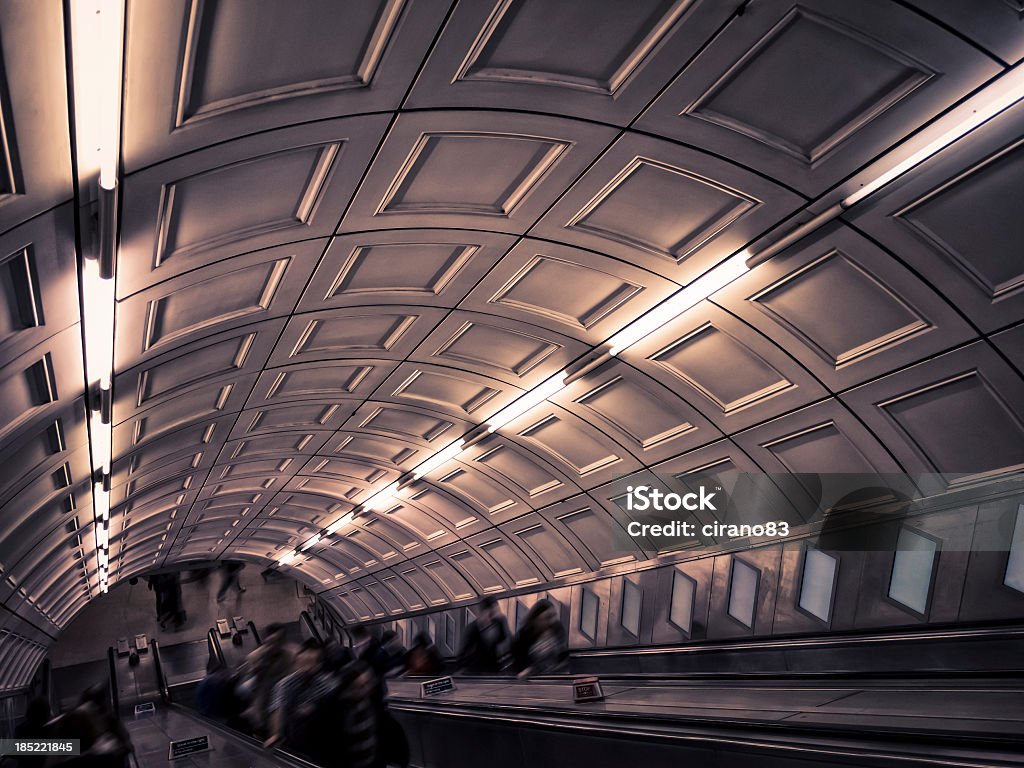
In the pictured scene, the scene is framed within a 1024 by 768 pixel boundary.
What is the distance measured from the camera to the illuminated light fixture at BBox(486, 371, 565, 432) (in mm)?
12773

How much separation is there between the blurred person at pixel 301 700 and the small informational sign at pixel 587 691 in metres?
2.80

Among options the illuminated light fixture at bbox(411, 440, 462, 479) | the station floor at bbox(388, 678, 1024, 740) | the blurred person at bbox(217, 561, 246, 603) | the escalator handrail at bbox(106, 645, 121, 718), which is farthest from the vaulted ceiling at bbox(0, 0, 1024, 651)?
the blurred person at bbox(217, 561, 246, 603)

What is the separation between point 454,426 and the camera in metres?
15.7

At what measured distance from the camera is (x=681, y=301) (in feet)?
32.2

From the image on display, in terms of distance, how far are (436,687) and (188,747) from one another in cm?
447

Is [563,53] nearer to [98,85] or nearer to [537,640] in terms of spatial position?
[98,85]

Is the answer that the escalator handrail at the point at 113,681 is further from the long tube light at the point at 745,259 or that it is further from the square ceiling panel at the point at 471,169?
the square ceiling panel at the point at 471,169

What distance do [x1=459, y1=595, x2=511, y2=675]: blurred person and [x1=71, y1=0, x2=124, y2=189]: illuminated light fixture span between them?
13.4 m

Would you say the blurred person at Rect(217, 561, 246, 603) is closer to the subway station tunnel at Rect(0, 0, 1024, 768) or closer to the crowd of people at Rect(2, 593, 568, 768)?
the subway station tunnel at Rect(0, 0, 1024, 768)

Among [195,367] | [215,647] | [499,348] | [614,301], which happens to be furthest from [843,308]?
[215,647]

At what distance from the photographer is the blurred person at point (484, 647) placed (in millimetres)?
17312

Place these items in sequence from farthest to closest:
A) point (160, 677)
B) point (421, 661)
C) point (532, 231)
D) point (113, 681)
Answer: point (113, 681) → point (160, 677) → point (421, 661) → point (532, 231)

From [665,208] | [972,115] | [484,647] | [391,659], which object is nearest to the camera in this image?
[972,115]

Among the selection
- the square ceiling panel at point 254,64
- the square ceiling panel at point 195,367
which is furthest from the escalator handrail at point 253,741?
the square ceiling panel at point 254,64
